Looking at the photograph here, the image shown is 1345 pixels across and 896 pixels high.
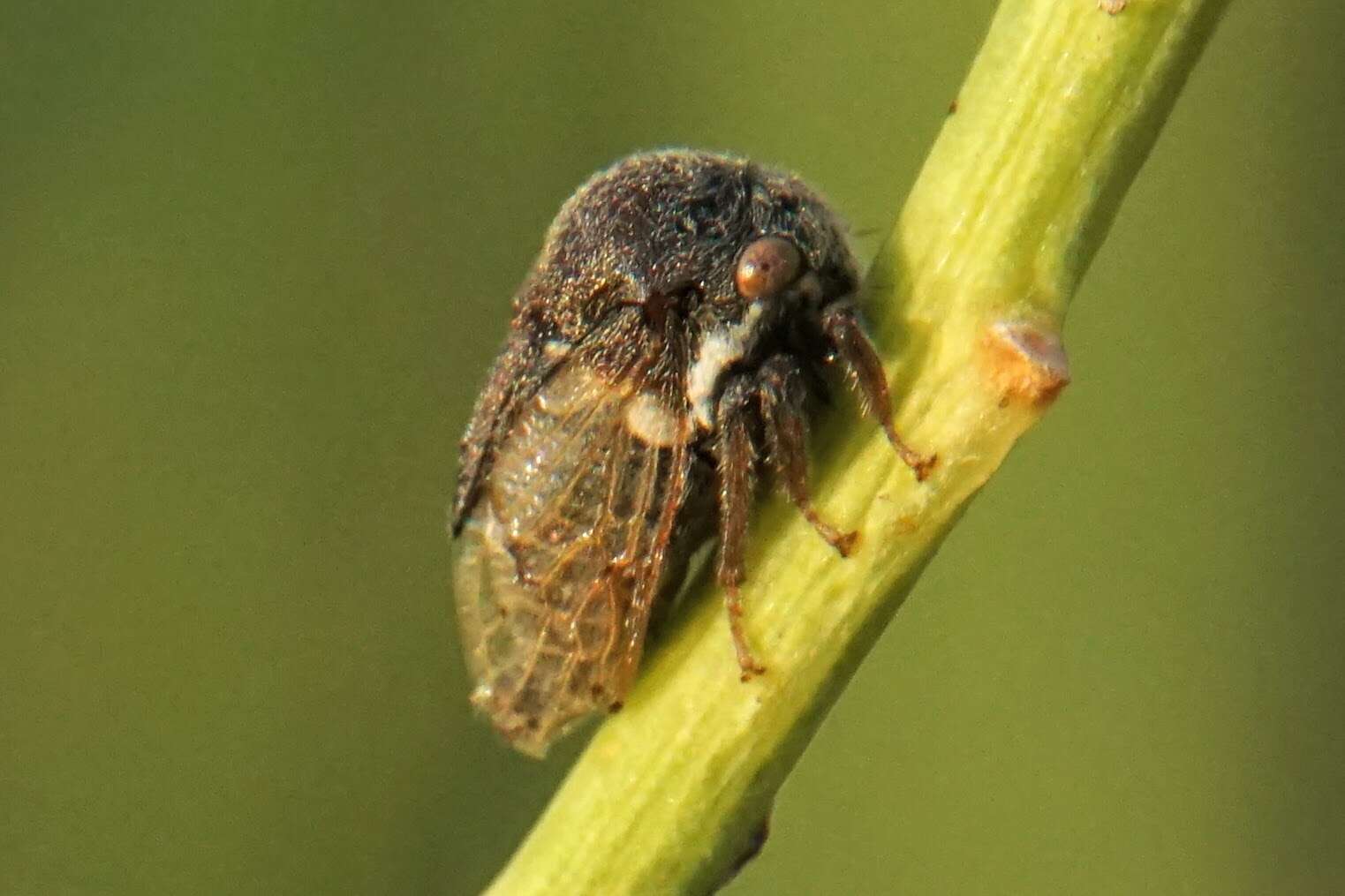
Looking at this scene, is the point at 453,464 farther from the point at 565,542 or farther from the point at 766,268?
the point at 766,268

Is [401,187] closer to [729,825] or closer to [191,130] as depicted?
[191,130]

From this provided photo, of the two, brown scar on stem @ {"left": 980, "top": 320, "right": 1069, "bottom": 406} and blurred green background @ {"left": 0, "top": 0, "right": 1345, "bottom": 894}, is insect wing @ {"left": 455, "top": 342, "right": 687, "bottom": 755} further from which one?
blurred green background @ {"left": 0, "top": 0, "right": 1345, "bottom": 894}

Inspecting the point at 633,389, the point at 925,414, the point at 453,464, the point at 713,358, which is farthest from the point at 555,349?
the point at 453,464

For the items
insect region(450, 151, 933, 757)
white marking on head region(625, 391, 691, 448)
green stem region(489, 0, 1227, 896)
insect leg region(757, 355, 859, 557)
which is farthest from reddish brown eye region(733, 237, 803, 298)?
green stem region(489, 0, 1227, 896)

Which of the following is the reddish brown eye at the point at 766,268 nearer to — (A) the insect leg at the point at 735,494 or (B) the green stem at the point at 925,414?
(A) the insect leg at the point at 735,494

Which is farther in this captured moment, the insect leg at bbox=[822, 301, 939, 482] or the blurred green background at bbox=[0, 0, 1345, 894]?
the blurred green background at bbox=[0, 0, 1345, 894]

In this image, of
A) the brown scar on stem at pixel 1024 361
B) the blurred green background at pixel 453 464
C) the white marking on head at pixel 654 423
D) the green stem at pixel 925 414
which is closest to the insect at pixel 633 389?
the white marking on head at pixel 654 423
